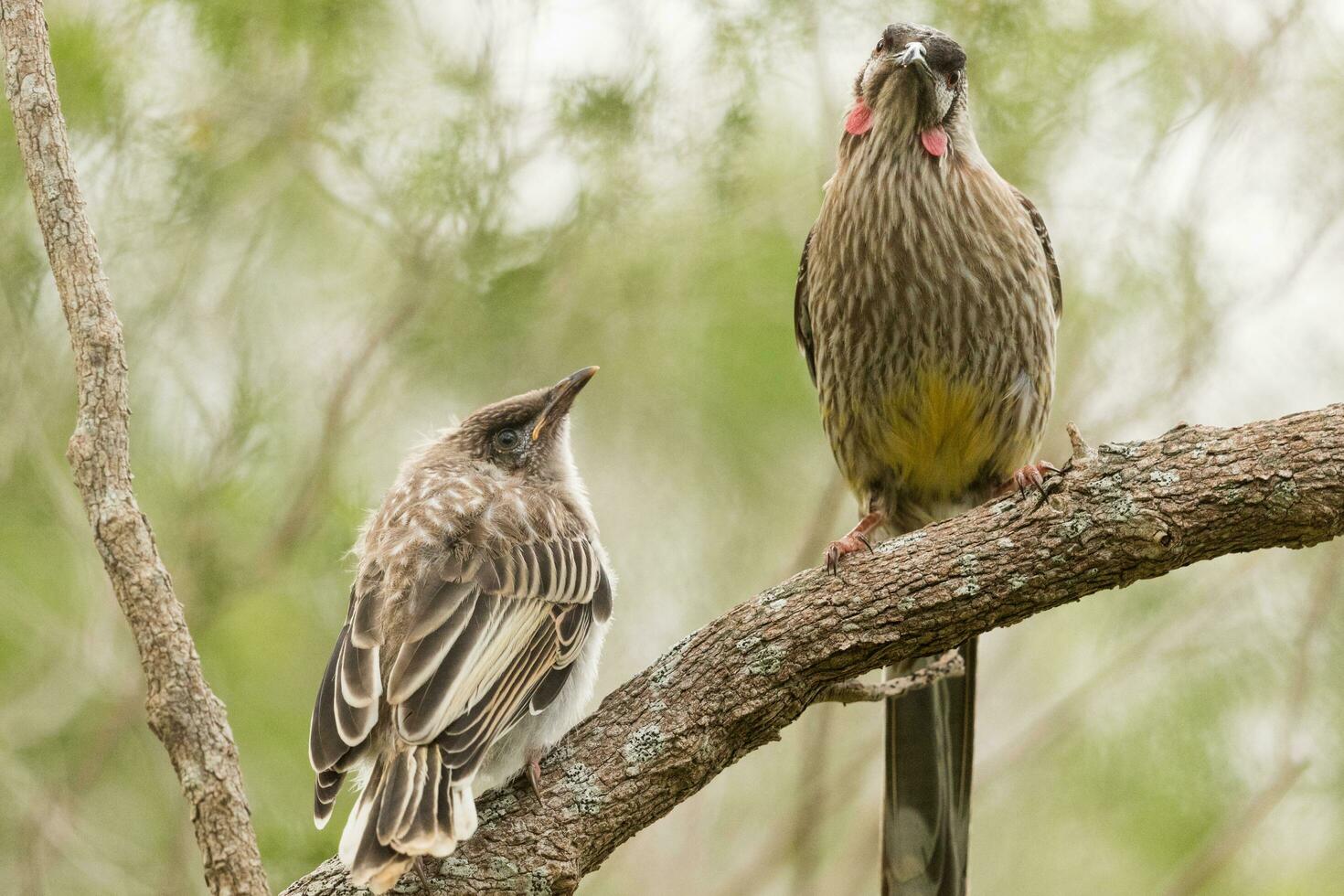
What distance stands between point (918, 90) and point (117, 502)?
2825 mm

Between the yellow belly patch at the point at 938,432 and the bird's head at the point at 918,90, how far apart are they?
78cm

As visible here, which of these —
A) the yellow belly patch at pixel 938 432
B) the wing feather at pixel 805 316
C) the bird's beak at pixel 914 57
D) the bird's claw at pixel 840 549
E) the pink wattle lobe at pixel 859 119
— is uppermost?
the pink wattle lobe at pixel 859 119

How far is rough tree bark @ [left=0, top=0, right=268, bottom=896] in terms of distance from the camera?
2.99 meters

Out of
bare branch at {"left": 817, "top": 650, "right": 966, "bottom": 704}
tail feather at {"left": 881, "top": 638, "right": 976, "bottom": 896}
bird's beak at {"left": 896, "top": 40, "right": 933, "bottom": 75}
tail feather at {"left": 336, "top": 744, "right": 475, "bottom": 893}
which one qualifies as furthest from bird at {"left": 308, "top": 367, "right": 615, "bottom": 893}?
bird's beak at {"left": 896, "top": 40, "right": 933, "bottom": 75}

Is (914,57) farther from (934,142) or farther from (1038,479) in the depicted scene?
(1038,479)

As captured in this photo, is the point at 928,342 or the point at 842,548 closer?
the point at 842,548

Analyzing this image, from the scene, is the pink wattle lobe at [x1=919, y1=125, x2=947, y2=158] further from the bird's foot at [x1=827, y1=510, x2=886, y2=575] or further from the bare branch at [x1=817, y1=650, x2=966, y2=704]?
the bare branch at [x1=817, y1=650, x2=966, y2=704]

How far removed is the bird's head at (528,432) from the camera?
4578mm

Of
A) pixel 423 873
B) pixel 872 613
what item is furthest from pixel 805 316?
pixel 423 873

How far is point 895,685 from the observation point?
3.94 metres

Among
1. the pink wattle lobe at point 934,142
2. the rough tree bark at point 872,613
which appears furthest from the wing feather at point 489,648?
the pink wattle lobe at point 934,142

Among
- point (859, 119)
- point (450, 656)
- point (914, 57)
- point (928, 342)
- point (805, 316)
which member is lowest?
point (450, 656)

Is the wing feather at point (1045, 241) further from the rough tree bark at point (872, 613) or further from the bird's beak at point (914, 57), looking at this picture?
the rough tree bark at point (872, 613)

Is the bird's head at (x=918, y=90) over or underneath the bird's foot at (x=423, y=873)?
over
